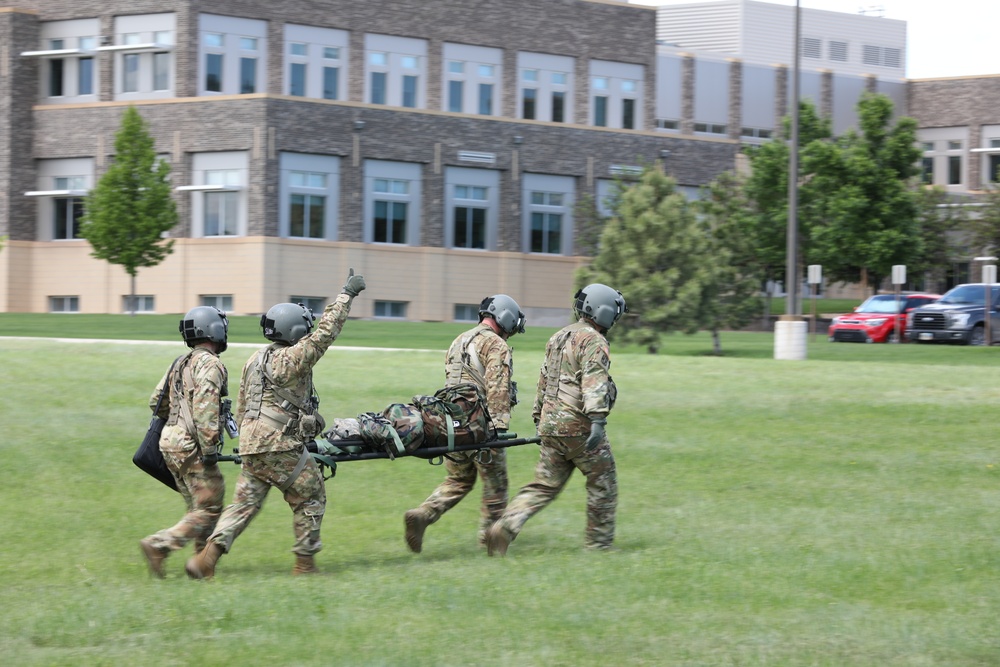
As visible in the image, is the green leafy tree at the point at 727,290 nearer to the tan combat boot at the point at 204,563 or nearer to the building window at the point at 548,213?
the building window at the point at 548,213

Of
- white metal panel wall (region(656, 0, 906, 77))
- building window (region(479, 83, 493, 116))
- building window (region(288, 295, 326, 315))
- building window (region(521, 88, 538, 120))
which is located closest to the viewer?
building window (region(288, 295, 326, 315))

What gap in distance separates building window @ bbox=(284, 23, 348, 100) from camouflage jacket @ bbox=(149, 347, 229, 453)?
41.0 metres

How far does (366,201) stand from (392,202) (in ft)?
3.41

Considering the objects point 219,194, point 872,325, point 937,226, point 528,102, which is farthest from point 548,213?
point 872,325

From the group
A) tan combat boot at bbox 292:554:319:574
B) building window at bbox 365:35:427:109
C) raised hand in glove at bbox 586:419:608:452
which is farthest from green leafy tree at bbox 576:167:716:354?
tan combat boot at bbox 292:554:319:574

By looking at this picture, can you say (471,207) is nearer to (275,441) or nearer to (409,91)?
(409,91)

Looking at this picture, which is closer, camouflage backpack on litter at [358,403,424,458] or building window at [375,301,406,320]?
camouflage backpack on litter at [358,403,424,458]

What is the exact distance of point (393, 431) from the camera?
9.32 meters

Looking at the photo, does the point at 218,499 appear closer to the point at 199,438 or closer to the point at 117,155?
the point at 199,438

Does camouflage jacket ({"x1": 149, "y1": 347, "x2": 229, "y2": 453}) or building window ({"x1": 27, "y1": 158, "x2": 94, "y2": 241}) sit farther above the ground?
building window ({"x1": 27, "y1": 158, "x2": 94, "y2": 241})

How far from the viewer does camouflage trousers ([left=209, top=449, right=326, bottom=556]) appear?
883 cm

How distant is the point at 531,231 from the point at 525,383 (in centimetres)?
3158

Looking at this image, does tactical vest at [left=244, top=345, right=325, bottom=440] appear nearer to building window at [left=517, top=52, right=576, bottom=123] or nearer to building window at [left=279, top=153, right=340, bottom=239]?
building window at [left=279, top=153, right=340, bottom=239]

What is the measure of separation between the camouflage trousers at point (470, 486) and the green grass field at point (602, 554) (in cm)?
36
